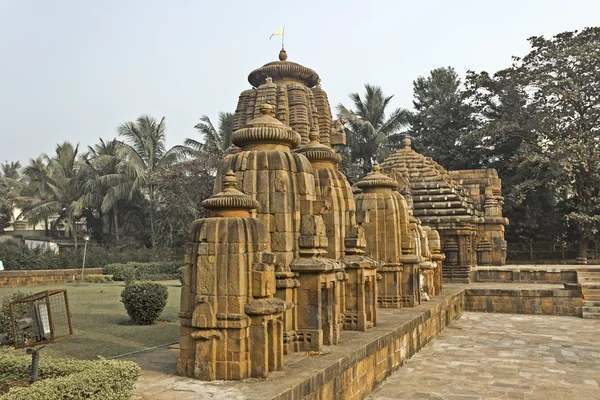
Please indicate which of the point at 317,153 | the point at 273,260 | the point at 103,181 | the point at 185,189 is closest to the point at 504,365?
the point at 317,153

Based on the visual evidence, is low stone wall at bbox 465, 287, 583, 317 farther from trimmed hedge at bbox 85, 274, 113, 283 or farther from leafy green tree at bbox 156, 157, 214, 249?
leafy green tree at bbox 156, 157, 214, 249

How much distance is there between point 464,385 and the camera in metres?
10.0

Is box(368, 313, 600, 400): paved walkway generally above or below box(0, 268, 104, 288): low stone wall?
below

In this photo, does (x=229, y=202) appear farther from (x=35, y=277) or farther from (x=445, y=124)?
(x=445, y=124)

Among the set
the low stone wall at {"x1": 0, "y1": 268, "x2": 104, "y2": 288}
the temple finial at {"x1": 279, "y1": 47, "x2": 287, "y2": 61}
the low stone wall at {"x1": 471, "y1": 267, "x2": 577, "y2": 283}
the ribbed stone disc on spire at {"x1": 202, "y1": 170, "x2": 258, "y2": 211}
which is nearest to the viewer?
the ribbed stone disc on spire at {"x1": 202, "y1": 170, "x2": 258, "y2": 211}

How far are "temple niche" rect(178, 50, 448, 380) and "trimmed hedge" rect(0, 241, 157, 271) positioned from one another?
21.8m

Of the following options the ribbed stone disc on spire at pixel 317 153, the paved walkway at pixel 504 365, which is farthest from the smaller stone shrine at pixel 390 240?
the ribbed stone disc on spire at pixel 317 153

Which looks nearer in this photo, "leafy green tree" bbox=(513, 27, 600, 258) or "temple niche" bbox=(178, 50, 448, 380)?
"temple niche" bbox=(178, 50, 448, 380)

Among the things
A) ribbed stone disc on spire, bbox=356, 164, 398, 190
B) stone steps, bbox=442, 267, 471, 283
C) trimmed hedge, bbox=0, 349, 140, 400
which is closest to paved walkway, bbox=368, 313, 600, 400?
ribbed stone disc on spire, bbox=356, 164, 398, 190

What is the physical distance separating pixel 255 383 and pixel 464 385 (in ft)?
16.1

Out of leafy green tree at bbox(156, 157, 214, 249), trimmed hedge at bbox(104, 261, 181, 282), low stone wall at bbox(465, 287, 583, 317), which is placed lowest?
low stone wall at bbox(465, 287, 583, 317)

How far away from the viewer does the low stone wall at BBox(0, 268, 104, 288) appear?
24.6 meters

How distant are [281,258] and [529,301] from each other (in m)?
15.7

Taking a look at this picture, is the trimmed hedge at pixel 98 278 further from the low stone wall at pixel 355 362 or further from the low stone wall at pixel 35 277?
the low stone wall at pixel 355 362
